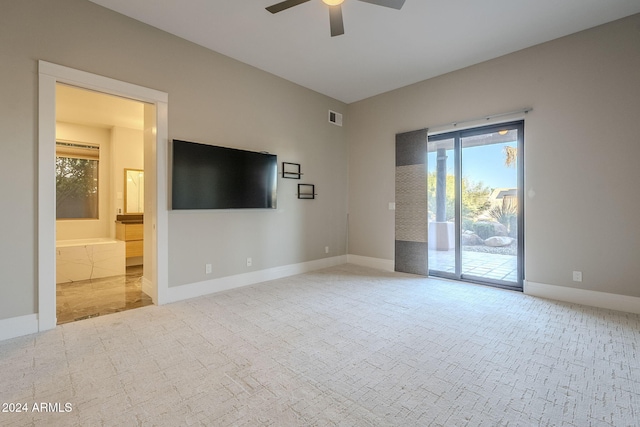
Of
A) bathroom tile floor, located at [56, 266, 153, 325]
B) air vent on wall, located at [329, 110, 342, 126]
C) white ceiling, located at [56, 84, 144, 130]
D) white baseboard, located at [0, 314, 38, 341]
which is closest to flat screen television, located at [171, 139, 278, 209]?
bathroom tile floor, located at [56, 266, 153, 325]

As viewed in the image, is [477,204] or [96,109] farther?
[96,109]

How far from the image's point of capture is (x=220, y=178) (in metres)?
3.88

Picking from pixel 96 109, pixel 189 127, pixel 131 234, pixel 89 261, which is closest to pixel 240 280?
pixel 189 127

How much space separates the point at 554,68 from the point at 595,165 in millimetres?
1362

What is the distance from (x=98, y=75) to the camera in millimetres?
2996

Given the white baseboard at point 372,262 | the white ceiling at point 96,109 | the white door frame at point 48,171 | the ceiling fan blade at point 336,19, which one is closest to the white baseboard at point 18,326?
the white door frame at point 48,171

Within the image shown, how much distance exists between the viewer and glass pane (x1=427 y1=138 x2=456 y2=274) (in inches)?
185

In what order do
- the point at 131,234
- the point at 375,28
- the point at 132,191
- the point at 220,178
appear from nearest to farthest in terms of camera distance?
the point at 375,28 → the point at 220,178 → the point at 131,234 → the point at 132,191

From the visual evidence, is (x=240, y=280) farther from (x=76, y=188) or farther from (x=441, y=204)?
(x=76, y=188)

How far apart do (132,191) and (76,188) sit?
3.19ft

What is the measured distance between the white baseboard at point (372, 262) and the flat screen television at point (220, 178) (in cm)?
230

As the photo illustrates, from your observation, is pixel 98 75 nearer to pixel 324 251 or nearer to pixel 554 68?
pixel 324 251

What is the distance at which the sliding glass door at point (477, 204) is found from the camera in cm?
412

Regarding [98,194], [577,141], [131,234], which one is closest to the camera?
[577,141]
